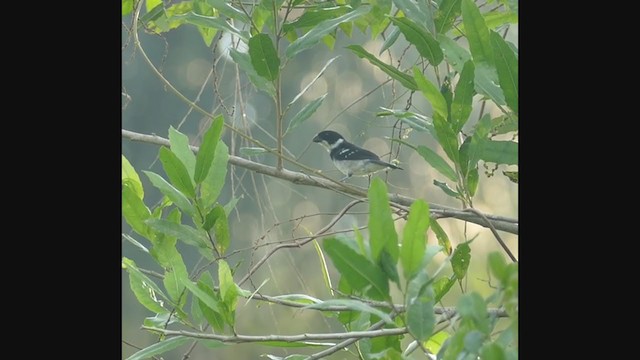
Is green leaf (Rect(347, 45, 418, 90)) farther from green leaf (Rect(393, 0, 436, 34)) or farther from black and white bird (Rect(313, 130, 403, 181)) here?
black and white bird (Rect(313, 130, 403, 181))

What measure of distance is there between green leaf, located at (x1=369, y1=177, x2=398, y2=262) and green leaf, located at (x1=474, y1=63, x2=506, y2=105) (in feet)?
0.83

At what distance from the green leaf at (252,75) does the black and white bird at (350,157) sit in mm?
1941

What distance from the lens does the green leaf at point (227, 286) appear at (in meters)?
1.07

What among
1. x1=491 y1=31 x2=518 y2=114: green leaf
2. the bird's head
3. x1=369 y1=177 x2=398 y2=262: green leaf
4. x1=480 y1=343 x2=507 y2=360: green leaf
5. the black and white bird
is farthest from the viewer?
the bird's head

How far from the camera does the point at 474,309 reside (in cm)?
57

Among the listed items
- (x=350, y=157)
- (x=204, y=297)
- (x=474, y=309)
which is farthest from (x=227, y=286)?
(x=350, y=157)

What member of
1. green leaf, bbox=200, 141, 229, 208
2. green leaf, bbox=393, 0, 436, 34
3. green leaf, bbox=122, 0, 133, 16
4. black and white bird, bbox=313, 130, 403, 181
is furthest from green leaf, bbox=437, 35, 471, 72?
black and white bird, bbox=313, 130, 403, 181

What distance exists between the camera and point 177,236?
3.74 feet

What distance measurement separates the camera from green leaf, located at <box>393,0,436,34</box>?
1.20 m

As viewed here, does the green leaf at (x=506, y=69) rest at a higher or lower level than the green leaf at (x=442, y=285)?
higher

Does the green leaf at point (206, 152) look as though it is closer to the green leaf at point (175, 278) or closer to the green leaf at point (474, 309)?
the green leaf at point (175, 278)

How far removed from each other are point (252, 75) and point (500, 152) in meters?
0.49

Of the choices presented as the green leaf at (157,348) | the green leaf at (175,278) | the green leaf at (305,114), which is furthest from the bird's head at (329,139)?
the green leaf at (157,348)
